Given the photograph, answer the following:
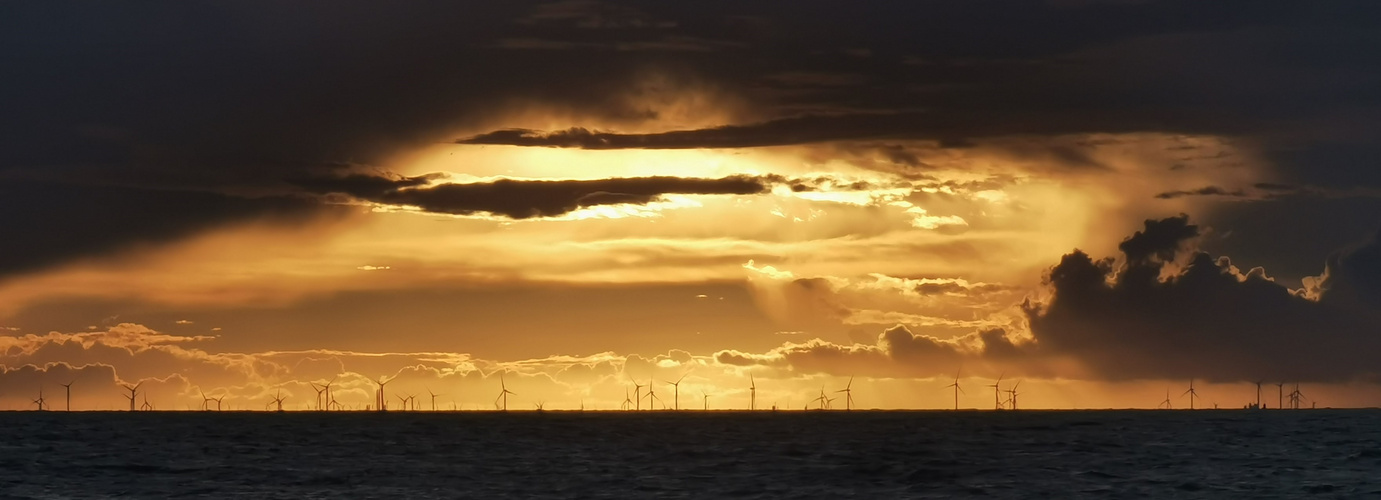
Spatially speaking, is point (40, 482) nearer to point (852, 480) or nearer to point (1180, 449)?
point (852, 480)

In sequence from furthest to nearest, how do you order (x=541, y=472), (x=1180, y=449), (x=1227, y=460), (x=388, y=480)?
(x=1180, y=449) → (x=1227, y=460) → (x=541, y=472) → (x=388, y=480)

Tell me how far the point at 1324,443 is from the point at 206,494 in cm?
13356

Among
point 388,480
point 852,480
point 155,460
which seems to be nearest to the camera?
point 852,480

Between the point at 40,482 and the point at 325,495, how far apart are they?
27216 millimetres

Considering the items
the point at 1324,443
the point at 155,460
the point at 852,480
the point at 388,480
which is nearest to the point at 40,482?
the point at 388,480

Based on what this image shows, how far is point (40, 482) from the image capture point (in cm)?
11169

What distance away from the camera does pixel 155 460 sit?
150m

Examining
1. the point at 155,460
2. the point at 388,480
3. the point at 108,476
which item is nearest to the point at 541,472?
the point at 388,480

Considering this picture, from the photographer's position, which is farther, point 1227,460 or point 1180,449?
point 1180,449

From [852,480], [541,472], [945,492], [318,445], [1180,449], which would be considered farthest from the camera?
[318,445]

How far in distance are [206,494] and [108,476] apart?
23041mm

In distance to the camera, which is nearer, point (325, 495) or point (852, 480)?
point (325, 495)

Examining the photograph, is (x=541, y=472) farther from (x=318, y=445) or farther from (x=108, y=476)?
(x=318, y=445)

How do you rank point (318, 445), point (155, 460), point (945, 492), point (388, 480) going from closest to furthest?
point (945, 492) < point (388, 480) < point (155, 460) < point (318, 445)
